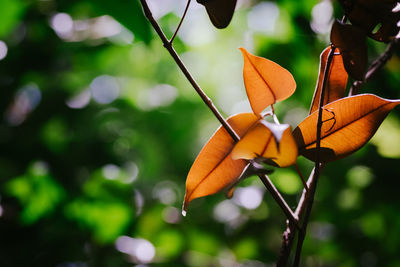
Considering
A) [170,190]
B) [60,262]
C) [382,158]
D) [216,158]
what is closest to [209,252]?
[170,190]

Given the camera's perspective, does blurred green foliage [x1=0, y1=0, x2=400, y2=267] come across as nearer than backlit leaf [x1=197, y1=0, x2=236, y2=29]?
No

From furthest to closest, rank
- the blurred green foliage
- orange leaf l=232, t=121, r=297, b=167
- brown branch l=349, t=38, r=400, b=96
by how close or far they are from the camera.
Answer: the blurred green foliage < brown branch l=349, t=38, r=400, b=96 < orange leaf l=232, t=121, r=297, b=167

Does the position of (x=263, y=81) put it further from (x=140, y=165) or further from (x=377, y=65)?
(x=140, y=165)

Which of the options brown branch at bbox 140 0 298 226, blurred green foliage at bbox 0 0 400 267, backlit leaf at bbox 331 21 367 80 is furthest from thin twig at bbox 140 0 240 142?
blurred green foliage at bbox 0 0 400 267

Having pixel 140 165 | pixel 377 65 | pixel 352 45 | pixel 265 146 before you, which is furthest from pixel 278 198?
pixel 140 165

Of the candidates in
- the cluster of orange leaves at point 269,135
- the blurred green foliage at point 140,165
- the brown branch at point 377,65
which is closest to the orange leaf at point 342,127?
the cluster of orange leaves at point 269,135

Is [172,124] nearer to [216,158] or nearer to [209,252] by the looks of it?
[209,252]

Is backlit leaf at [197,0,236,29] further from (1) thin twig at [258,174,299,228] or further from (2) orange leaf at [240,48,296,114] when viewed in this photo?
(1) thin twig at [258,174,299,228]
